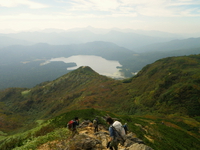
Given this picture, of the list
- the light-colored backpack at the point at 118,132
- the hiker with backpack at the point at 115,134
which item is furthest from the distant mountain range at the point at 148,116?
the light-colored backpack at the point at 118,132

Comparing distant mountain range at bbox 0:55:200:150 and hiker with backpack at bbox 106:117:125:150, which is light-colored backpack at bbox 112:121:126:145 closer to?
hiker with backpack at bbox 106:117:125:150

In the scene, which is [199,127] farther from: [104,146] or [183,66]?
[183,66]

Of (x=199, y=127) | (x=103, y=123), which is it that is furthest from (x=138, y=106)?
(x=103, y=123)

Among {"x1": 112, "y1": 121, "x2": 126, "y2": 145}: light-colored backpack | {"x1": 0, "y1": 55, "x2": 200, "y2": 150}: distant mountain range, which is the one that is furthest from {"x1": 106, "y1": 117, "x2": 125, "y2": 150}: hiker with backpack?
{"x1": 0, "y1": 55, "x2": 200, "y2": 150}: distant mountain range

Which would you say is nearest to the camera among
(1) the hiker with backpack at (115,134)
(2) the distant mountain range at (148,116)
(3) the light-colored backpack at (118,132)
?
(1) the hiker with backpack at (115,134)

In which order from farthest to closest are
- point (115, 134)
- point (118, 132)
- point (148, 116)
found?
point (148, 116) < point (118, 132) < point (115, 134)

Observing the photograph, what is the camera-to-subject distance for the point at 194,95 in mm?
46375

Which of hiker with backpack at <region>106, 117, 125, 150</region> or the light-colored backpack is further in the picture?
the light-colored backpack

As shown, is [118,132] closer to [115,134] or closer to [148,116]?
[115,134]

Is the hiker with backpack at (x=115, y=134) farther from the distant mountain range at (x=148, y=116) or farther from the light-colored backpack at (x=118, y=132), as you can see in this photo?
the distant mountain range at (x=148, y=116)

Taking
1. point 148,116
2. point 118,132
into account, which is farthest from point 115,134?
point 148,116

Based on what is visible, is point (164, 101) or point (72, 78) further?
point (72, 78)

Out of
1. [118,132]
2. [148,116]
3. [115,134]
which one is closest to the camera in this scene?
[115,134]

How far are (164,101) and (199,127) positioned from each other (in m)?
18.8
